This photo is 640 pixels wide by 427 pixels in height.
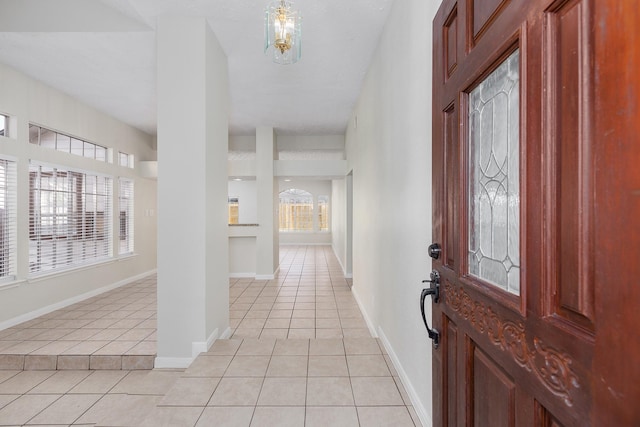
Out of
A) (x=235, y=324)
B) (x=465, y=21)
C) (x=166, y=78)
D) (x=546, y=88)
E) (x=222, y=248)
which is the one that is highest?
(x=166, y=78)

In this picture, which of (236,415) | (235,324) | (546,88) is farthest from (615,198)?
(235,324)

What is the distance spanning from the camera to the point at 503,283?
0.87m

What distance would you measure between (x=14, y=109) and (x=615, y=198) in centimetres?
531

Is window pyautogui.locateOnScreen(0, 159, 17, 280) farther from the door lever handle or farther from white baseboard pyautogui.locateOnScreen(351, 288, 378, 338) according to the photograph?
the door lever handle

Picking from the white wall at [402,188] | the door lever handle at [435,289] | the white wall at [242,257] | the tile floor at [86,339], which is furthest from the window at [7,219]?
the door lever handle at [435,289]

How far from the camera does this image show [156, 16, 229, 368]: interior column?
2.71 metres

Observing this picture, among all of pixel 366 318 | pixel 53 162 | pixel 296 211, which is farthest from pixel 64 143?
pixel 296 211

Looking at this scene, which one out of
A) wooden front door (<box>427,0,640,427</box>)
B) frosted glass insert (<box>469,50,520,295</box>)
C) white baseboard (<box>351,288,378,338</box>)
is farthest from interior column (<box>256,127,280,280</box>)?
frosted glass insert (<box>469,50,520,295</box>)

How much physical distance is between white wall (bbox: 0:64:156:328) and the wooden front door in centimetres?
477

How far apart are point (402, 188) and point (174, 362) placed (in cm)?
242

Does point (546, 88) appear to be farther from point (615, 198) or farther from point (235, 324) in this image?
point (235, 324)

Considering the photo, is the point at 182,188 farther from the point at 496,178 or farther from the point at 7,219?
the point at 7,219

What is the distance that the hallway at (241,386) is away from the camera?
73.9 inches

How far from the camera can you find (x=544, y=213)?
659 mm
